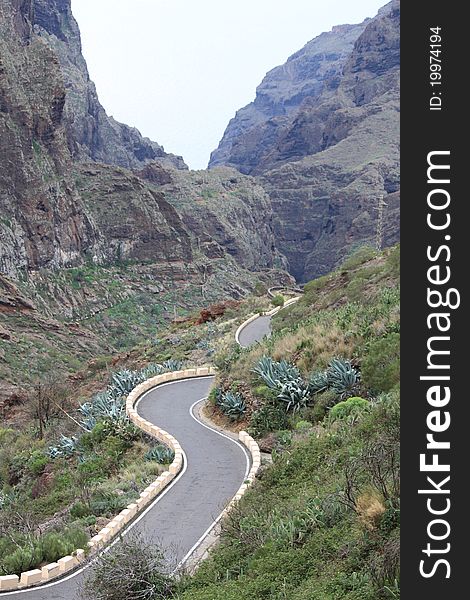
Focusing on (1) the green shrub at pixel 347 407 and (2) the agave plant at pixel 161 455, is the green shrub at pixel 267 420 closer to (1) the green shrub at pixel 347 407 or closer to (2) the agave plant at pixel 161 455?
(2) the agave plant at pixel 161 455

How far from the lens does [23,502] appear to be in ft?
55.7

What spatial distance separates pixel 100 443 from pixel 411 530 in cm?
1403

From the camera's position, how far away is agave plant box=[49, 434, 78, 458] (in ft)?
61.9

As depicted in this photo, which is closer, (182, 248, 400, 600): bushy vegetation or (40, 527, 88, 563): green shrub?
(182, 248, 400, 600): bushy vegetation

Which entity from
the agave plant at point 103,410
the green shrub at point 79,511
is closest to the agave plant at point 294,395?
the green shrub at point 79,511

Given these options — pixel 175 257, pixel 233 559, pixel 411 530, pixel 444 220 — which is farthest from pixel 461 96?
pixel 175 257

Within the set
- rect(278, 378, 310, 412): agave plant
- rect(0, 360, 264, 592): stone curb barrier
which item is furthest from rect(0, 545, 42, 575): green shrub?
rect(278, 378, 310, 412): agave plant

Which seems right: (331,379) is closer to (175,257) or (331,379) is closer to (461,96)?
(461,96)

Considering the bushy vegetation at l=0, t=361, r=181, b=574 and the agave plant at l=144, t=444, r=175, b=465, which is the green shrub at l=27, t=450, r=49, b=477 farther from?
the agave plant at l=144, t=444, r=175, b=465

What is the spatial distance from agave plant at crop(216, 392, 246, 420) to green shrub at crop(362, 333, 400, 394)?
3.35 m

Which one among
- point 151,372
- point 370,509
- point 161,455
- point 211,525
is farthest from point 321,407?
point 151,372

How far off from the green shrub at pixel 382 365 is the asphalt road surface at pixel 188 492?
289 centimetres

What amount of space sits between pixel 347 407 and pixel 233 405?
175 inches

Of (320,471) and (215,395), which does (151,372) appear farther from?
(320,471)
